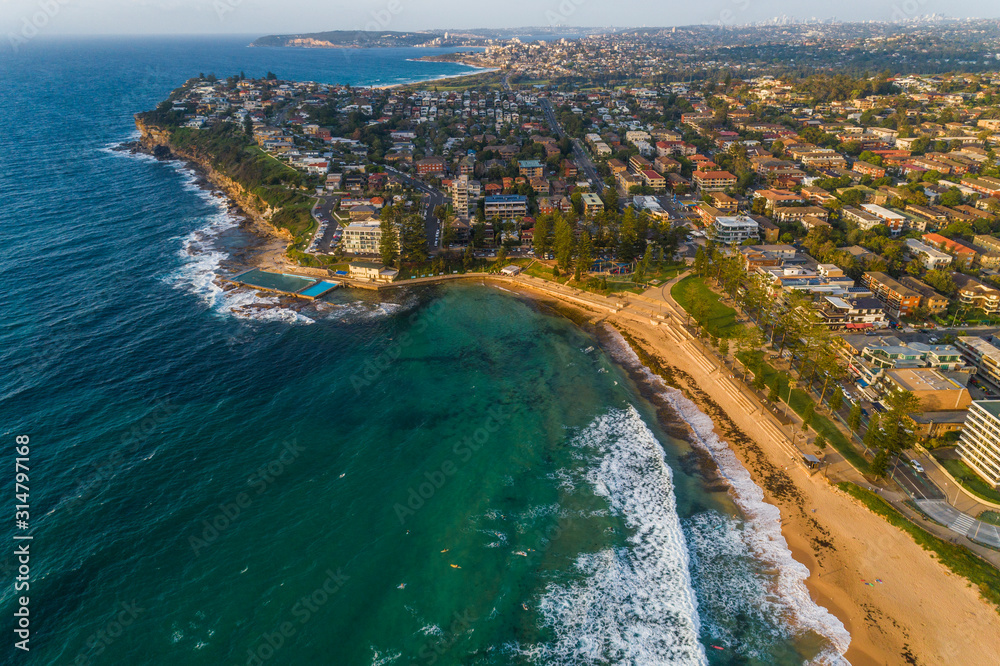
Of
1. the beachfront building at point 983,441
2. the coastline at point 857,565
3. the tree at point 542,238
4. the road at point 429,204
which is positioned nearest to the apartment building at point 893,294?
the beachfront building at point 983,441

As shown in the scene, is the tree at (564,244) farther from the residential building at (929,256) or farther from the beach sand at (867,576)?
the residential building at (929,256)

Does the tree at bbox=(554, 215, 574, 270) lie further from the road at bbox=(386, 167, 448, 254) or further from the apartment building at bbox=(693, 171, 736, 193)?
the apartment building at bbox=(693, 171, 736, 193)

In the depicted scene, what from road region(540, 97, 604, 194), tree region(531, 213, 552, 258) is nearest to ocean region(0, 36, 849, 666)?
tree region(531, 213, 552, 258)

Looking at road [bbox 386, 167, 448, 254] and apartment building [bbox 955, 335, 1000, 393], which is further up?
road [bbox 386, 167, 448, 254]

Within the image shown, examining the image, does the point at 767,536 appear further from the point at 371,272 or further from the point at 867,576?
the point at 371,272

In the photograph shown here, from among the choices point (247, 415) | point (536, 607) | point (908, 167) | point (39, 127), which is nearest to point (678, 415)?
point (536, 607)

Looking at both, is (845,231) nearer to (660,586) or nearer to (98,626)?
(660,586)
